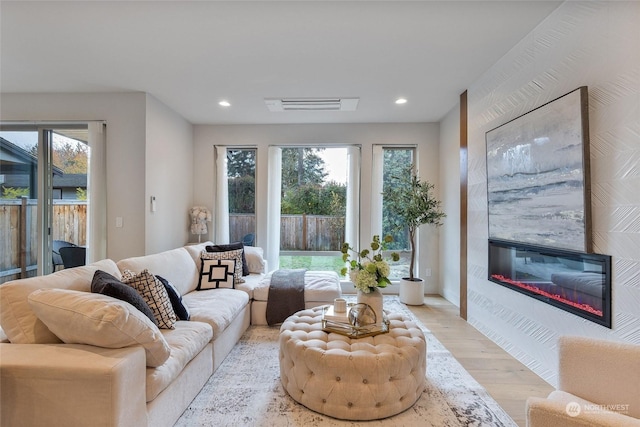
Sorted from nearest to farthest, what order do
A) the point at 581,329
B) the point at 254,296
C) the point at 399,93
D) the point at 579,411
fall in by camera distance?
1. the point at 579,411
2. the point at 581,329
3. the point at 254,296
4. the point at 399,93

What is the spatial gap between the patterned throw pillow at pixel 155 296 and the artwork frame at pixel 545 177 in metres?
2.76

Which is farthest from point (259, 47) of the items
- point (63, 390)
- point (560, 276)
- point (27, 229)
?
point (27, 229)

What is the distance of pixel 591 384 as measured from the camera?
4.12 feet

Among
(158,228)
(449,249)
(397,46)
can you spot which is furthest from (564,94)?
(158,228)

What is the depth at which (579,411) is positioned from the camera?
1032 mm

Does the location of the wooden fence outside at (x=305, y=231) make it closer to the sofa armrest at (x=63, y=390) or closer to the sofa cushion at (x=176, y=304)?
the sofa cushion at (x=176, y=304)

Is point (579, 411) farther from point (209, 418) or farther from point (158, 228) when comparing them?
point (158, 228)

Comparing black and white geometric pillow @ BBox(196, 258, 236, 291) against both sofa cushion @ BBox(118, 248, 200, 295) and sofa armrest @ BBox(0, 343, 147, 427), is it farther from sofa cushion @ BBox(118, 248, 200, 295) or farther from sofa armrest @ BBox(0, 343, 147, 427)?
sofa armrest @ BBox(0, 343, 147, 427)

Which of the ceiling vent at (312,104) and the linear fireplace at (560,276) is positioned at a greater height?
the ceiling vent at (312,104)

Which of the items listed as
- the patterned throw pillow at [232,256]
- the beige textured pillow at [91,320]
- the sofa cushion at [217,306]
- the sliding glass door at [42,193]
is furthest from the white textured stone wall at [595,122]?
the sliding glass door at [42,193]

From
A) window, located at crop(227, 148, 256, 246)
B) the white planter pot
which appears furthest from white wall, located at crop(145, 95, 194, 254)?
the white planter pot

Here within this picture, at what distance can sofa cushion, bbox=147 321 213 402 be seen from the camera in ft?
4.86

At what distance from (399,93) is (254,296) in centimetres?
289

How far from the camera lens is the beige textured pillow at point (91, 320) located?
1312mm
